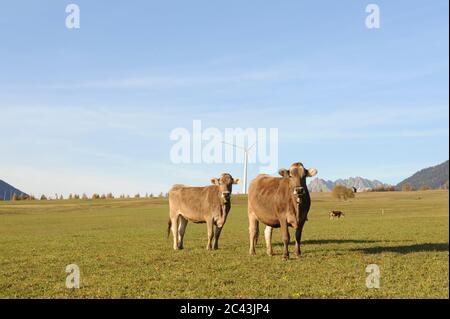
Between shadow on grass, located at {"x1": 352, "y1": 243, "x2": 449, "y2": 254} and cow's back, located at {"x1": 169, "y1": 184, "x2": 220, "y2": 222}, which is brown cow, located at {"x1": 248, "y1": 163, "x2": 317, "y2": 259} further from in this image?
shadow on grass, located at {"x1": 352, "y1": 243, "x2": 449, "y2": 254}

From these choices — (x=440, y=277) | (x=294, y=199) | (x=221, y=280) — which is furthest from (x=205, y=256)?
(x=440, y=277)

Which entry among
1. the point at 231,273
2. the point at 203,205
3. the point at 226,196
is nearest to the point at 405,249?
the point at 226,196

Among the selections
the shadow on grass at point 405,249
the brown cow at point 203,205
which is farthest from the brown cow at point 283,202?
the shadow on grass at point 405,249

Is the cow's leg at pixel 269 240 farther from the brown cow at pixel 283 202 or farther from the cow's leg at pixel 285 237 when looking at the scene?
the cow's leg at pixel 285 237

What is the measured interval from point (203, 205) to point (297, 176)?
5.31 m

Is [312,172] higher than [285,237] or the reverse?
higher

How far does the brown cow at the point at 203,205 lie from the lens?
19.6m

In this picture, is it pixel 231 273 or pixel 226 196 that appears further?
pixel 226 196

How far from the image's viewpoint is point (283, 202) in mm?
16812

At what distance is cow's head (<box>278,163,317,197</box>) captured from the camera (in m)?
16.0

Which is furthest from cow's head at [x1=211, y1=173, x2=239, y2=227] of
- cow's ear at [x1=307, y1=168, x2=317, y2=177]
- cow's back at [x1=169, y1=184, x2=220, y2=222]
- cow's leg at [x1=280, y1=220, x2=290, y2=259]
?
cow's ear at [x1=307, y1=168, x2=317, y2=177]

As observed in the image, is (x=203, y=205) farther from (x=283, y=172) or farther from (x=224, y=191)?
(x=283, y=172)

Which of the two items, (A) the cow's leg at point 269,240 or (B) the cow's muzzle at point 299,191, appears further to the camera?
(A) the cow's leg at point 269,240
